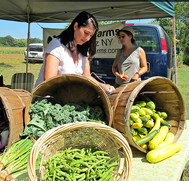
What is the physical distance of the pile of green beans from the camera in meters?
1.38

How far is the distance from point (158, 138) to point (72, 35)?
1.37m

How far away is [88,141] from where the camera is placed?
1741 millimetres

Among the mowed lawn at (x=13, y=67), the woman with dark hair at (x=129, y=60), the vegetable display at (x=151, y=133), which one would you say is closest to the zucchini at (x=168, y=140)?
the vegetable display at (x=151, y=133)

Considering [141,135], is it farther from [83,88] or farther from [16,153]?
[16,153]

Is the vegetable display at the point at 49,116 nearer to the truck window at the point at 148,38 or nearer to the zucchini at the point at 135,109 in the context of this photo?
the zucchini at the point at 135,109

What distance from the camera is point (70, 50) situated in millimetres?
2289

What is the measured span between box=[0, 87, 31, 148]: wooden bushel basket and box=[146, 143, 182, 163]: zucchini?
1197mm

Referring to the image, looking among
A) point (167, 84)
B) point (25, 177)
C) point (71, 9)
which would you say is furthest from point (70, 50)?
point (71, 9)

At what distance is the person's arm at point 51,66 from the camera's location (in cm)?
212

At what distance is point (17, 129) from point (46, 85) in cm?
47

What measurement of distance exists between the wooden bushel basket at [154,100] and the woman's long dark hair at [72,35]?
58 cm

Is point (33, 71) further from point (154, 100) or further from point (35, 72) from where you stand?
point (154, 100)

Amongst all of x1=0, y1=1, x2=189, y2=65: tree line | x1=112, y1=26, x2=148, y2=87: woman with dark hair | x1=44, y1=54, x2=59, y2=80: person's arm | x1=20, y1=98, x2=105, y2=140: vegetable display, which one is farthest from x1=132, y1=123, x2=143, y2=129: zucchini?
x1=0, y1=1, x2=189, y2=65: tree line

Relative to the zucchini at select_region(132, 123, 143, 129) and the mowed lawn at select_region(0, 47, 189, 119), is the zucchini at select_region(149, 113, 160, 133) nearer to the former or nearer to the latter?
the zucchini at select_region(132, 123, 143, 129)
